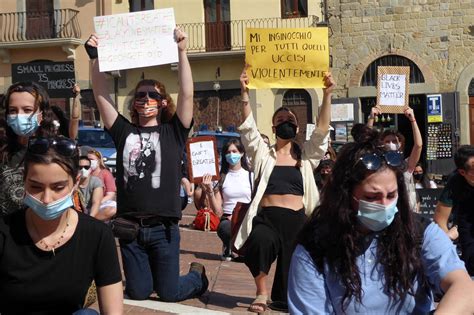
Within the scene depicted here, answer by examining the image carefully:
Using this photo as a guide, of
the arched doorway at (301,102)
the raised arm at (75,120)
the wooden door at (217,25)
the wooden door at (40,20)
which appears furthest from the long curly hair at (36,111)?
the wooden door at (40,20)

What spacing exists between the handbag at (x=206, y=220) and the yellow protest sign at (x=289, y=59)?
5.28 m

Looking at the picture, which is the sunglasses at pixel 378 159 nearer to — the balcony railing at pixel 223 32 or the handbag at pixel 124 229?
the handbag at pixel 124 229

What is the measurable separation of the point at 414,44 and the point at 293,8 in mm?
4691

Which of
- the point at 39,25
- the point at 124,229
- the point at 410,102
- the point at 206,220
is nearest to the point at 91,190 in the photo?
the point at 124,229

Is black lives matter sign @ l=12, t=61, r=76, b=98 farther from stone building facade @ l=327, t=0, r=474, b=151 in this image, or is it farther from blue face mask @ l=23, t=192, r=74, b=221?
stone building facade @ l=327, t=0, r=474, b=151

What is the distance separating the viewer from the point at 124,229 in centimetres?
595

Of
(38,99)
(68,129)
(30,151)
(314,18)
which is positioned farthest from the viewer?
(314,18)

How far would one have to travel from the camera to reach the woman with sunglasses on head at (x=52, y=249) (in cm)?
331

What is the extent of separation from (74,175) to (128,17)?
269 centimetres

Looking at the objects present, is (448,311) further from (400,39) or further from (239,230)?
(400,39)

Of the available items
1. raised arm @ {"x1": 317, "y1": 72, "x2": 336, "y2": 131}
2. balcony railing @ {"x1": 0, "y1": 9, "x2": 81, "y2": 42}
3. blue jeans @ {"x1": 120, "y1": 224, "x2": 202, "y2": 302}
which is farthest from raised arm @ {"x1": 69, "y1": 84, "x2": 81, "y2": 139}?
balcony railing @ {"x1": 0, "y1": 9, "x2": 81, "y2": 42}

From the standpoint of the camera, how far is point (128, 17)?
19.2 feet

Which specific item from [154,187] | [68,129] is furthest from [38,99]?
[154,187]

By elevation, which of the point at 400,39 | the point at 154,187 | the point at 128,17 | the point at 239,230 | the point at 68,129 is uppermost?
the point at 400,39
